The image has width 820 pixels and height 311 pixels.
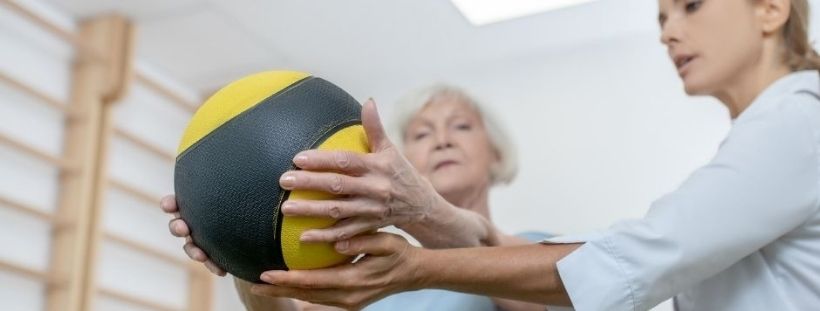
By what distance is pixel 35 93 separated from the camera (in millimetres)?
3982

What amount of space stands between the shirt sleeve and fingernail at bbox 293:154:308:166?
429 millimetres

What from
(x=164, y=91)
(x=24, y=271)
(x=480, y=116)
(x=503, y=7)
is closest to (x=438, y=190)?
(x=480, y=116)

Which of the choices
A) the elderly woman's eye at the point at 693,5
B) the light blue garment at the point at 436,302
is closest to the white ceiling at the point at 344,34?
the light blue garment at the point at 436,302

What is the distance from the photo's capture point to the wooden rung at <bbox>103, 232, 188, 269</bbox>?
4324 mm

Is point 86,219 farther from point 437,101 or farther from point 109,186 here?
point 437,101

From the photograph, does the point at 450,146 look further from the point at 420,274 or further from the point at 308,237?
the point at 308,237

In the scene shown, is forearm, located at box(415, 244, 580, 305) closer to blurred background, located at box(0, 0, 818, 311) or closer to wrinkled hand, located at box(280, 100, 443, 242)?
wrinkled hand, located at box(280, 100, 443, 242)

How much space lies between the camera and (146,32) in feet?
14.8

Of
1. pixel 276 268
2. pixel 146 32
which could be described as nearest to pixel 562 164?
pixel 146 32

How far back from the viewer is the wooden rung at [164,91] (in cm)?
468

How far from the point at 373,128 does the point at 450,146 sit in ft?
4.37

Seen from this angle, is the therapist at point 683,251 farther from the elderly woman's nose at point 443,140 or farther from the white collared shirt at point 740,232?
the elderly woman's nose at point 443,140

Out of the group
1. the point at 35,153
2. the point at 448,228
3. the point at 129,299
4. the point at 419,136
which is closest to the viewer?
the point at 448,228

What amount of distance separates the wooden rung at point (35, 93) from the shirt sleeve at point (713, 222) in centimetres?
315
